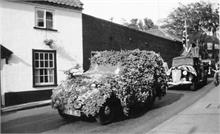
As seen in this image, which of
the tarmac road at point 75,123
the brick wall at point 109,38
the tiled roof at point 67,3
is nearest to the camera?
the tarmac road at point 75,123

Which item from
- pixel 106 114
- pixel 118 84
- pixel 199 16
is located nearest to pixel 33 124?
pixel 106 114

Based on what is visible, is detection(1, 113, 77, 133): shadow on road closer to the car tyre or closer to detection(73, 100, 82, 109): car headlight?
detection(73, 100, 82, 109): car headlight

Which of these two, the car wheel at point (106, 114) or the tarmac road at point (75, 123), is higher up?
the car wheel at point (106, 114)

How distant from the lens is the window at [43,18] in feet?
43.4

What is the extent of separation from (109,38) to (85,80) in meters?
10.0

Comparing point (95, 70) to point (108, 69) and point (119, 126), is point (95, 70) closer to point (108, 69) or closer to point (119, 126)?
point (108, 69)

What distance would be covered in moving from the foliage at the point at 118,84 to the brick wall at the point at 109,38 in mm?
5884

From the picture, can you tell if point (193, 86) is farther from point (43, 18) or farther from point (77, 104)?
point (77, 104)

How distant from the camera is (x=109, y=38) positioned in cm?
1756

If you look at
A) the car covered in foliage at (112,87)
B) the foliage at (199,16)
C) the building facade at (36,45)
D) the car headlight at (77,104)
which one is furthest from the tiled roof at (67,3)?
the foliage at (199,16)

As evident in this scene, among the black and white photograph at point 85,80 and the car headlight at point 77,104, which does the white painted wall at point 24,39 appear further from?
the car headlight at point 77,104

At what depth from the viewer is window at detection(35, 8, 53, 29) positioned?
13242 millimetres

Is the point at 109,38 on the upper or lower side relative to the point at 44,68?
upper

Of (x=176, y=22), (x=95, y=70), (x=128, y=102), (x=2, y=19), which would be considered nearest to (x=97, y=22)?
(x=2, y=19)
